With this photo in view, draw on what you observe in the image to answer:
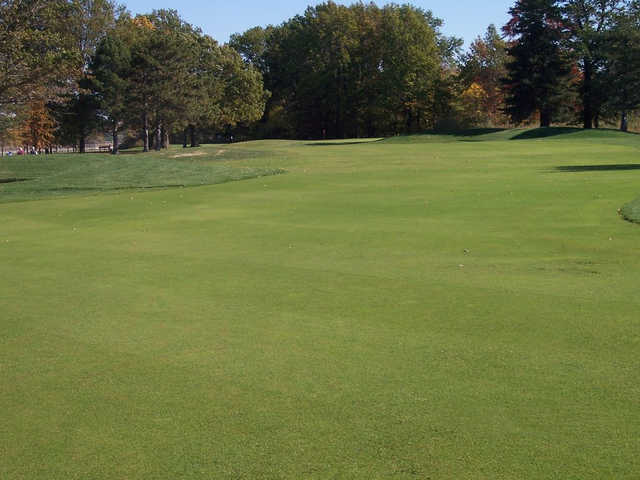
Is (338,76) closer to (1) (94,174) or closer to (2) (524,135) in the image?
(2) (524,135)

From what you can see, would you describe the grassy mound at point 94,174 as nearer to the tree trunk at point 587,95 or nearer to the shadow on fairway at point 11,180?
the shadow on fairway at point 11,180

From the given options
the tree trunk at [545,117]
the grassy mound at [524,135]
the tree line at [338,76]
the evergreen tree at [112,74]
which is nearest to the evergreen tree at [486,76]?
the tree line at [338,76]

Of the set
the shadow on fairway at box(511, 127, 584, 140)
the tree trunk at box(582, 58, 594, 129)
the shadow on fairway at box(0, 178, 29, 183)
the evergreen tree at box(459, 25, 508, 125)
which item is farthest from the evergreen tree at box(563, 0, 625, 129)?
the shadow on fairway at box(0, 178, 29, 183)

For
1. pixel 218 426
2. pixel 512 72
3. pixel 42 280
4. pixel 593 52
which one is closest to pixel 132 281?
pixel 42 280

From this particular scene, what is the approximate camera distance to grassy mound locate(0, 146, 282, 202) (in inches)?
1036

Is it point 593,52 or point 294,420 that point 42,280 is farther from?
point 593,52

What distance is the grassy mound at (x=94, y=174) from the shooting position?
26312mm

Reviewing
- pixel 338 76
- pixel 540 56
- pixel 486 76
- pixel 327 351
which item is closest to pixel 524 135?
pixel 540 56

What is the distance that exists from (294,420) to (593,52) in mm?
62785

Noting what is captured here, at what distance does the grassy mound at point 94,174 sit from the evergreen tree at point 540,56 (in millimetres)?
42189

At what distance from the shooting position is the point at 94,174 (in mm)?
29078

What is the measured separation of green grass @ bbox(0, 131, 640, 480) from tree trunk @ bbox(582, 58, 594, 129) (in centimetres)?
5571

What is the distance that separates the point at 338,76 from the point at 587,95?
3454 centimetres

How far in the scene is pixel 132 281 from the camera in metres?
9.22
